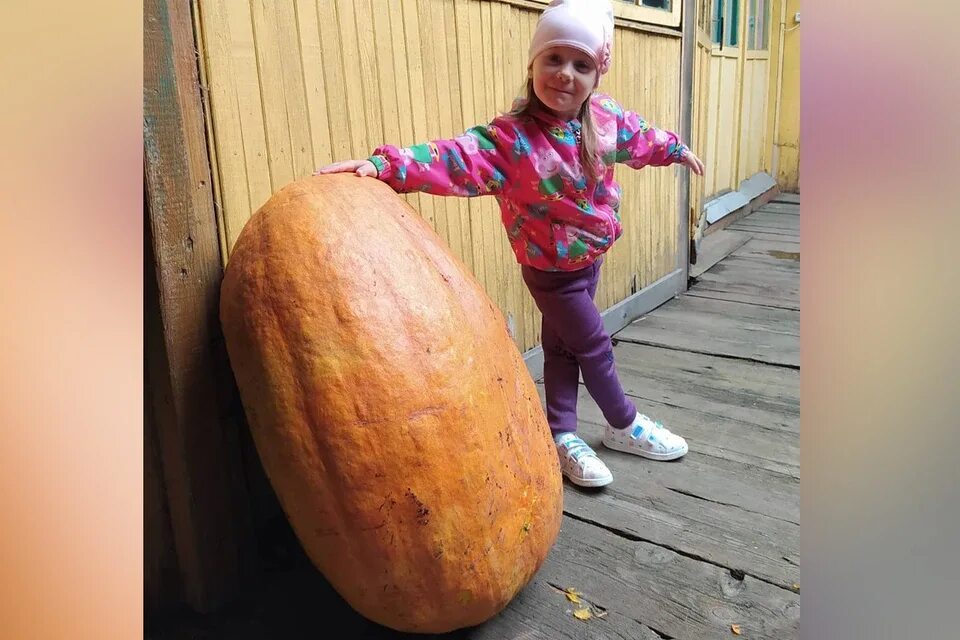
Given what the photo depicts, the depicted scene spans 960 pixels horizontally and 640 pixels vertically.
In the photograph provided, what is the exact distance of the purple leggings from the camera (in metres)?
1.90

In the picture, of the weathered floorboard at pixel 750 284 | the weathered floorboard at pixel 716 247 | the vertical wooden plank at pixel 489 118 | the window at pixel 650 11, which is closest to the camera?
the vertical wooden plank at pixel 489 118

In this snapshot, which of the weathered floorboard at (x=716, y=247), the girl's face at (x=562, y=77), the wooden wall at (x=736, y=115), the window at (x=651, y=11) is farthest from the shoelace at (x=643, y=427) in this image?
the wooden wall at (x=736, y=115)

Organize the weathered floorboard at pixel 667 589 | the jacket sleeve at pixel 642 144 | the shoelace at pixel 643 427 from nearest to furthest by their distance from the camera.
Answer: the weathered floorboard at pixel 667 589
the jacket sleeve at pixel 642 144
the shoelace at pixel 643 427

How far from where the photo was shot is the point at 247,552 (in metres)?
1.53

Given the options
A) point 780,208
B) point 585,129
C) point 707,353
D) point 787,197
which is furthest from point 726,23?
point 585,129

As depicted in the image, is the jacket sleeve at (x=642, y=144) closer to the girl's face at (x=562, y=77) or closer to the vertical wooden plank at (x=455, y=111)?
the girl's face at (x=562, y=77)

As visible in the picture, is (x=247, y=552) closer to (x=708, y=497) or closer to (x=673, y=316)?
(x=708, y=497)

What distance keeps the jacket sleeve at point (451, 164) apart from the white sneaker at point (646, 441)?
2.79 ft

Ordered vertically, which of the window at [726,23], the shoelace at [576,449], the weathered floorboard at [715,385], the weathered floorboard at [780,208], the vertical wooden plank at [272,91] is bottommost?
the weathered floorboard at [715,385]

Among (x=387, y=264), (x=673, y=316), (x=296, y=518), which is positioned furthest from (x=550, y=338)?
(x=673, y=316)

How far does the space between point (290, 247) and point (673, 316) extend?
8.57ft

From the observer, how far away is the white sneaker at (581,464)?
191 cm

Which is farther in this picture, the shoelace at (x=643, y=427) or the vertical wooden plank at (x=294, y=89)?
the shoelace at (x=643, y=427)

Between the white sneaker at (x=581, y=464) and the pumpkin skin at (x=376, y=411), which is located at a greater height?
the pumpkin skin at (x=376, y=411)
